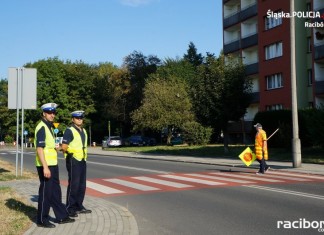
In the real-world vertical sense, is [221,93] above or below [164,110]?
below

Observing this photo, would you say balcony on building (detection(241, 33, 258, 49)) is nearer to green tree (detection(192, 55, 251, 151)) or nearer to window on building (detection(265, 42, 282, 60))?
window on building (detection(265, 42, 282, 60))

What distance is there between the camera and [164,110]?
49656 millimetres

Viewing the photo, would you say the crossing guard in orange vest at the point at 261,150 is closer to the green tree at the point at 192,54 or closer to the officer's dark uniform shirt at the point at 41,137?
the officer's dark uniform shirt at the point at 41,137

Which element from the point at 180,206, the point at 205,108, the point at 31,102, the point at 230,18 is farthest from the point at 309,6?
the point at 180,206

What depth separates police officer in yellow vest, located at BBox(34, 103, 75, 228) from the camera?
721cm

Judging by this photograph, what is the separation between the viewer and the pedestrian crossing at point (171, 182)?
12.4m

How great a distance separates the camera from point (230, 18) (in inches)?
2061

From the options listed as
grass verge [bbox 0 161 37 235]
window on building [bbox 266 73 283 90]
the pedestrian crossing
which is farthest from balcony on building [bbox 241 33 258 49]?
grass verge [bbox 0 161 37 235]

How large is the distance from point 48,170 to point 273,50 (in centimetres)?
3967

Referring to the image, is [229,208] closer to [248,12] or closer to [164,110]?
[164,110]

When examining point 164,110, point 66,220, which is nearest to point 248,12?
point 164,110

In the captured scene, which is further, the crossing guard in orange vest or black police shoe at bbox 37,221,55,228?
the crossing guard in orange vest

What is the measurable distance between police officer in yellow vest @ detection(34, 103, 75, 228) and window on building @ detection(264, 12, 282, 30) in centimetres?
3842

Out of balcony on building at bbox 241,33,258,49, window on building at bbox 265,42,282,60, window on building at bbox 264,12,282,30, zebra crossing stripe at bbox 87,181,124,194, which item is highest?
window on building at bbox 264,12,282,30
